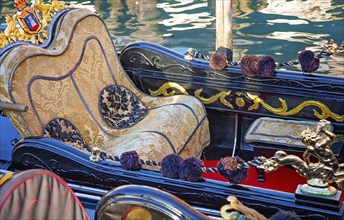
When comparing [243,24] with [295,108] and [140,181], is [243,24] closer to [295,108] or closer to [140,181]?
[295,108]

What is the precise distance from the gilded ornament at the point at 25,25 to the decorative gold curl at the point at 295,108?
1208mm

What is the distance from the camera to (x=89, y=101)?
11.2 feet

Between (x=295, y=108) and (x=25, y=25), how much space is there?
1.52 m

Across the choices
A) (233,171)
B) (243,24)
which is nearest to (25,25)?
(233,171)

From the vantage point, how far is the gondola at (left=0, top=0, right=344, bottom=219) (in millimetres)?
2383

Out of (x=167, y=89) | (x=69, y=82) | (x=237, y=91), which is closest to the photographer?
(x=69, y=82)

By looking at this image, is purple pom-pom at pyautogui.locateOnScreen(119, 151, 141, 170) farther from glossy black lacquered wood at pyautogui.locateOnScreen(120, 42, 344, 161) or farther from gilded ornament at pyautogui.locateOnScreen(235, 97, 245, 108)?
gilded ornament at pyautogui.locateOnScreen(235, 97, 245, 108)

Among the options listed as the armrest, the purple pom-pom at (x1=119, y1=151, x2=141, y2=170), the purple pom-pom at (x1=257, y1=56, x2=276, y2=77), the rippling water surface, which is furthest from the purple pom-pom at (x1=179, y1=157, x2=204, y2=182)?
the rippling water surface

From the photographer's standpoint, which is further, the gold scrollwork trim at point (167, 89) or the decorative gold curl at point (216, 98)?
the gold scrollwork trim at point (167, 89)

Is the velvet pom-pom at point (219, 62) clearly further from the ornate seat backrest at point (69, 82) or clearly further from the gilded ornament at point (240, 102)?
the ornate seat backrest at point (69, 82)

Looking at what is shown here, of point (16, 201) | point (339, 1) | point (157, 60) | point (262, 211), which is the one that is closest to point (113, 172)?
point (262, 211)

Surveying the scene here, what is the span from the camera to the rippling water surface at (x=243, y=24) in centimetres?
731

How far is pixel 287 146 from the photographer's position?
10.4ft

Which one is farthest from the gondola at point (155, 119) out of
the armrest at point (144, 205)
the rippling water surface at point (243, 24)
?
the rippling water surface at point (243, 24)
